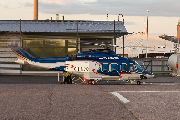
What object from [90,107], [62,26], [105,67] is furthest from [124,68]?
[62,26]

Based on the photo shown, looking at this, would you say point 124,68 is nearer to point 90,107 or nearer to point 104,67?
point 104,67

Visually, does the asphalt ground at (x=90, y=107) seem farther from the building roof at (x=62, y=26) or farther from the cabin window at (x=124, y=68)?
the building roof at (x=62, y=26)

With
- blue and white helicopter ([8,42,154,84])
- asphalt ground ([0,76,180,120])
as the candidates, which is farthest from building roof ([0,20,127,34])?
asphalt ground ([0,76,180,120])

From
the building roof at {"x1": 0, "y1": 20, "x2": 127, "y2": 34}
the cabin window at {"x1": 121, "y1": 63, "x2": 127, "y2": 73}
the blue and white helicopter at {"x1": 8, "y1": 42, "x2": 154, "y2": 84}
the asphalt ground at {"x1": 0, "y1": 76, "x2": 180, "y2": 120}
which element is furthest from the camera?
the building roof at {"x1": 0, "y1": 20, "x2": 127, "y2": 34}

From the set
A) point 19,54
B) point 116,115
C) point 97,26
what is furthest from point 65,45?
point 116,115

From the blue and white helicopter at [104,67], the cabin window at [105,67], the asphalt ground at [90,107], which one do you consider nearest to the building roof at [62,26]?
the blue and white helicopter at [104,67]

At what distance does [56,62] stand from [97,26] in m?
16.1

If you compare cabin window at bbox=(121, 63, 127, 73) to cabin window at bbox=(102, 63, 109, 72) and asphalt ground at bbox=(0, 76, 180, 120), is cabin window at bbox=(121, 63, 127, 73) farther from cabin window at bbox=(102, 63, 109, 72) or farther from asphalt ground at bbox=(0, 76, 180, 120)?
asphalt ground at bbox=(0, 76, 180, 120)

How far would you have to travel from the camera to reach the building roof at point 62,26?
130 feet

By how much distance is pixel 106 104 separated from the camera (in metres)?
12.4

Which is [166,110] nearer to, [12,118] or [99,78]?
[12,118]

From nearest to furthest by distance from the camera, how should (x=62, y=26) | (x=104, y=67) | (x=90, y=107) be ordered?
(x=90, y=107) < (x=104, y=67) < (x=62, y=26)

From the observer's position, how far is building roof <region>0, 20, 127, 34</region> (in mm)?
39625

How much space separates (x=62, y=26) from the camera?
135ft
